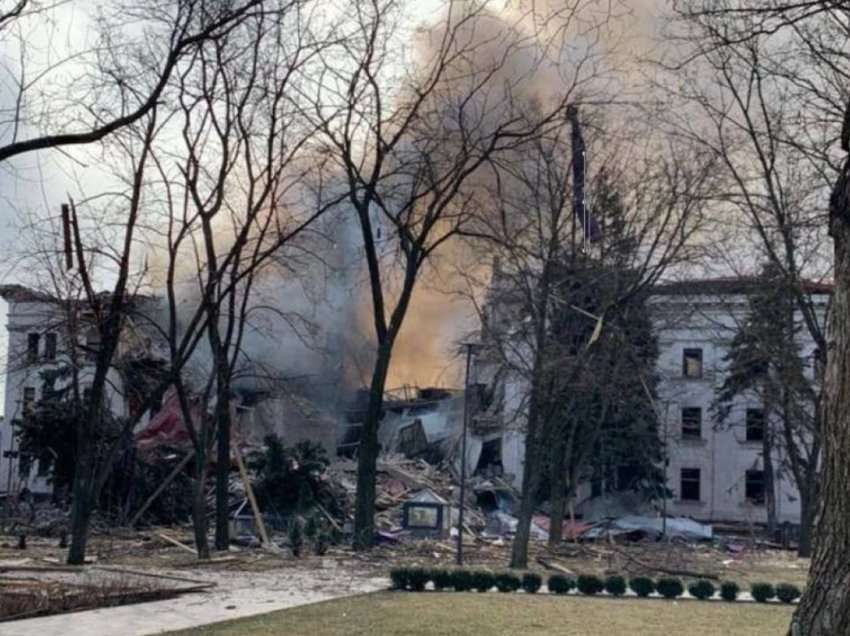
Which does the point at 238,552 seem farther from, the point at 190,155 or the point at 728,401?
the point at 728,401

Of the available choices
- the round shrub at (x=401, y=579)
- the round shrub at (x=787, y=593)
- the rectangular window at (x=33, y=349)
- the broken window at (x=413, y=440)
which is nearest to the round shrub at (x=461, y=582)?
the round shrub at (x=401, y=579)

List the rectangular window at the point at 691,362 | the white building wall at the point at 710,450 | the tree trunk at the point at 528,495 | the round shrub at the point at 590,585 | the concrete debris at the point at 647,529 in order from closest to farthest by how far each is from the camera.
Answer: the round shrub at the point at 590,585 < the tree trunk at the point at 528,495 < the concrete debris at the point at 647,529 < the white building wall at the point at 710,450 < the rectangular window at the point at 691,362

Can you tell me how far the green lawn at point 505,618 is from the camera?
10.9 metres

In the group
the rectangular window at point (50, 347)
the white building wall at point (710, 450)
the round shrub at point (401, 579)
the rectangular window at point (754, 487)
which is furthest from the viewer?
the rectangular window at point (754, 487)

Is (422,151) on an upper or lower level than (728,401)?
upper

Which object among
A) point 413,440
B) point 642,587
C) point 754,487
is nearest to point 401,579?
point 642,587

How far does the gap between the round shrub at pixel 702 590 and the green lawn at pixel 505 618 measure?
2.03ft

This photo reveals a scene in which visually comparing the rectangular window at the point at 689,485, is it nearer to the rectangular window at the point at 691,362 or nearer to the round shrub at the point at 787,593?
the rectangular window at the point at 691,362

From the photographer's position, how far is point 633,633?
1098cm

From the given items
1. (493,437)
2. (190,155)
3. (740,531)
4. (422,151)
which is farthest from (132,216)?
(740,531)

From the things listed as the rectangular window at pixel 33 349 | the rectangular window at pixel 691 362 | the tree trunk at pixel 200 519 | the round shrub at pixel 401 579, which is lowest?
the round shrub at pixel 401 579

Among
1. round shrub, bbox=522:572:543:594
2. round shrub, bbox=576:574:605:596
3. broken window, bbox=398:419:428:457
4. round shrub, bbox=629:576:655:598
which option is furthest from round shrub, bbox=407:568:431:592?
broken window, bbox=398:419:428:457

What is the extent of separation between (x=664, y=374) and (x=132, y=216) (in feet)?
89.9

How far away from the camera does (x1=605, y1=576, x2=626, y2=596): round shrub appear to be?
51.2 ft
